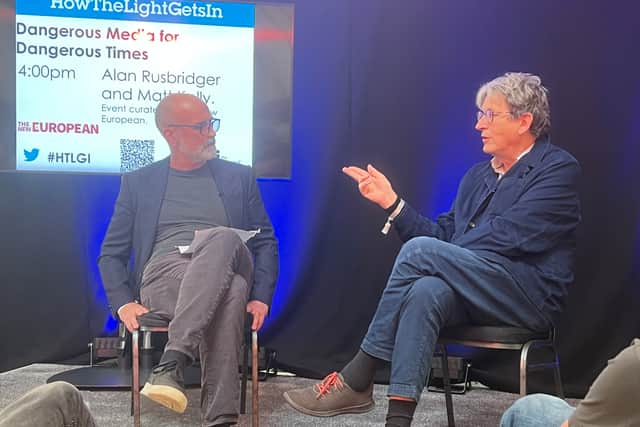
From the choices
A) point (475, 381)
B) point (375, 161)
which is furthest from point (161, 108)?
point (475, 381)

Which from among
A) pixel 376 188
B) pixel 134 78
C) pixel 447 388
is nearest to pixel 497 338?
pixel 447 388

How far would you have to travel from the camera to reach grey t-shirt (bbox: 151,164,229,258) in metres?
2.90

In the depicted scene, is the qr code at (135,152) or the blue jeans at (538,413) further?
the qr code at (135,152)

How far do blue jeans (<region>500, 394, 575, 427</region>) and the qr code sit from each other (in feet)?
8.10

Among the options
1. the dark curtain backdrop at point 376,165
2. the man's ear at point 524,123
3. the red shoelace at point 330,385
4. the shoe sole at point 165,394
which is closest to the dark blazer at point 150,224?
the red shoelace at point 330,385

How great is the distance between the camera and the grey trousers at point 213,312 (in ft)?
7.68

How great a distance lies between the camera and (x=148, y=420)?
2781 millimetres

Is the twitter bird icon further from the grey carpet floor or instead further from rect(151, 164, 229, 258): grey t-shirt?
the grey carpet floor

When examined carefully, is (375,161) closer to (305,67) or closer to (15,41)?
(305,67)

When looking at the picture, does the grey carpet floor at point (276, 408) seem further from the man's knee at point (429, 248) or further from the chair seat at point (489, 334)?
the man's knee at point (429, 248)

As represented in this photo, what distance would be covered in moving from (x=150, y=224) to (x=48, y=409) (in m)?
1.97

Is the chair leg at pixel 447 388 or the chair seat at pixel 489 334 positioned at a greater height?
the chair seat at pixel 489 334

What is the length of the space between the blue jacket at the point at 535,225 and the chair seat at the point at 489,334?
0.09m

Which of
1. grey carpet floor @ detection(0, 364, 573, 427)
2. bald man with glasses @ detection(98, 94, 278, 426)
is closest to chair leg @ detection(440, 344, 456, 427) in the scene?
grey carpet floor @ detection(0, 364, 573, 427)
